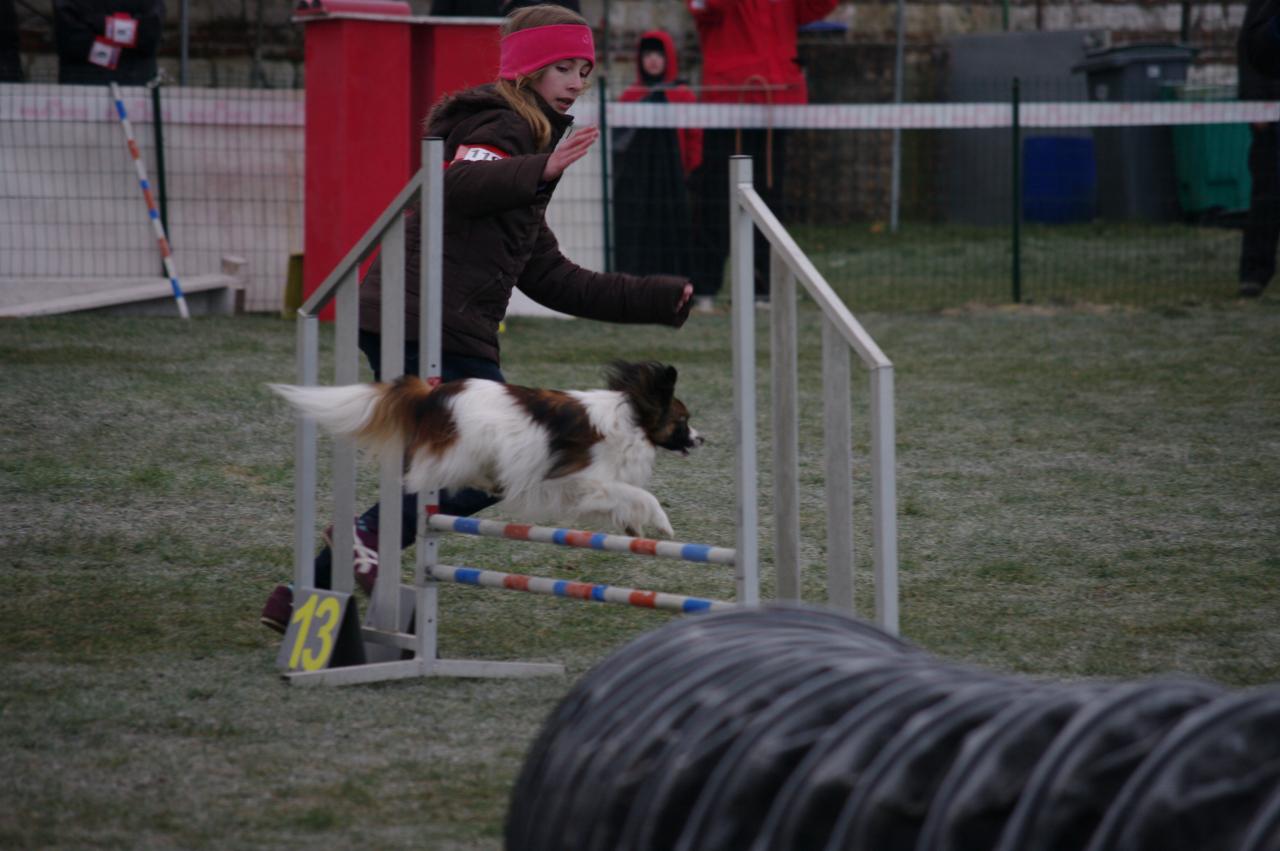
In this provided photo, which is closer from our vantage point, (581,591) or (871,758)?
(871,758)

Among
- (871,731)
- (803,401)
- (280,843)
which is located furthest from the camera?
(803,401)

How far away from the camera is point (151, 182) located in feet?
32.9

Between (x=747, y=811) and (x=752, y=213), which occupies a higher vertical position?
(x=752, y=213)

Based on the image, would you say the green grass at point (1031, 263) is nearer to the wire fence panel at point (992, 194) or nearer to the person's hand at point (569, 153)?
the wire fence panel at point (992, 194)

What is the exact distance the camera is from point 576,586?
3.48 m

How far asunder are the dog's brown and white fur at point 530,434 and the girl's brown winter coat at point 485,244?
1.06 feet

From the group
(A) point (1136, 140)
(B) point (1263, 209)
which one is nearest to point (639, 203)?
(B) point (1263, 209)

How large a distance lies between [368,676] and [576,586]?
0.54m

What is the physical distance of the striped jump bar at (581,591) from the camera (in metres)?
3.32

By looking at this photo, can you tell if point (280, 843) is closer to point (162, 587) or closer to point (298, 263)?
point (162, 587)

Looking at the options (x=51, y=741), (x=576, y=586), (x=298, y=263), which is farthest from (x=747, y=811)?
(x=298, y=263)

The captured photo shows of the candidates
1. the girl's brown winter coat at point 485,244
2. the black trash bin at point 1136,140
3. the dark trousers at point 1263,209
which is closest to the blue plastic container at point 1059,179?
the black trash bin at point 1136,140

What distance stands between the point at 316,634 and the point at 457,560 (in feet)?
3.92

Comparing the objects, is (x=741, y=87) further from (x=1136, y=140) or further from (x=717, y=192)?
(x=1136, y=140)
